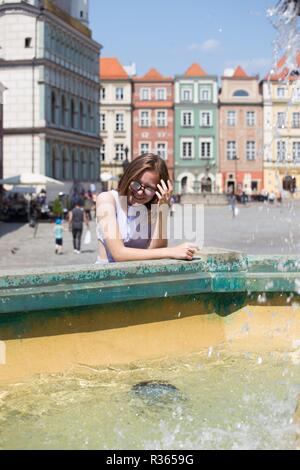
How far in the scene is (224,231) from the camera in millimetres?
25156

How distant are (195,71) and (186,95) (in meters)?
2.96

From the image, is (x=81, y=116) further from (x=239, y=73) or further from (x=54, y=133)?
(x=239, y=73)

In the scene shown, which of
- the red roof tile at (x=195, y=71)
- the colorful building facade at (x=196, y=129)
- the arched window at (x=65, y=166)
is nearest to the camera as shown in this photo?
the arched window at (x=65, y=166)

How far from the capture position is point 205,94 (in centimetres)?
7812

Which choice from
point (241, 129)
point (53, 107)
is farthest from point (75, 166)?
point (241, 129)

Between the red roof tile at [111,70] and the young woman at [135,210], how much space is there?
76.8 metres

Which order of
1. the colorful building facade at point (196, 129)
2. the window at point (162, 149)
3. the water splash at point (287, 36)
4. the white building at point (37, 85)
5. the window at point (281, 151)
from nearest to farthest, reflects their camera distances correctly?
the water splash at point (287, 36) → the window at point (281, 151) → the white building at point (37, 85) → the colorful building facade at point (196, 129) → the window at point (162, 149)

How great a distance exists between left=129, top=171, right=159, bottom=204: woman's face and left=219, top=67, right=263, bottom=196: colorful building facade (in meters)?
73.7

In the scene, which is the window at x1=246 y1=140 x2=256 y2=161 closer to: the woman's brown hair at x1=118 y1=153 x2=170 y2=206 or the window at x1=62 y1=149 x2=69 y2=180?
the window at x1=62 y1=149 x2=69 y2=180

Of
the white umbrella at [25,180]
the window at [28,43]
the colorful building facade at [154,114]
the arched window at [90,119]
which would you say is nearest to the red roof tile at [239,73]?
the colorful building facade at [154,114]

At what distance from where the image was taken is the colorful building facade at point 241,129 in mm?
77438

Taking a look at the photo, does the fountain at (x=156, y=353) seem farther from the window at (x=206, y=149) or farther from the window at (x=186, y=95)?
the window at (x=186, y=95)

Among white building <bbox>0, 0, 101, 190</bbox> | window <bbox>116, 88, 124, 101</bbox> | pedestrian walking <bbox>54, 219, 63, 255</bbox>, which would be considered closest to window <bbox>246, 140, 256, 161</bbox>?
window <bbox>116, 88, 124, 101</bbox>
